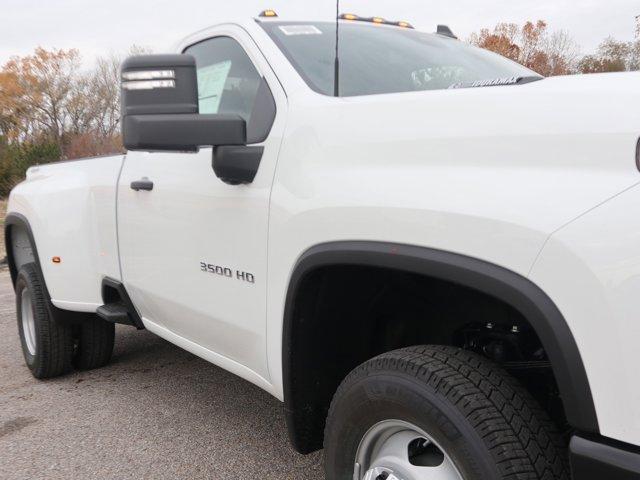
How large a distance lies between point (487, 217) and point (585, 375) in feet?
1.33

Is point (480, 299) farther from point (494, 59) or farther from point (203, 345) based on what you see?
point (494, 59)

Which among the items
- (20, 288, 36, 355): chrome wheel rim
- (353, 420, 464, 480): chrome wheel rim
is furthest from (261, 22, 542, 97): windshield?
(20, 288, 36, 355): chrome wheel rim

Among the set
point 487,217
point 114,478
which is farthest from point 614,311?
point 114,478

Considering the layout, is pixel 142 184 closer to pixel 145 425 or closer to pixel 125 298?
pixel 125 298

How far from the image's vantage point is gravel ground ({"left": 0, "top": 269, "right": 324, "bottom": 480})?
2986 mm

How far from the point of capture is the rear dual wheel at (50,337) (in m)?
4.07

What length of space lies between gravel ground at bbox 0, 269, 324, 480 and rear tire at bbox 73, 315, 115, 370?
0.09 meters

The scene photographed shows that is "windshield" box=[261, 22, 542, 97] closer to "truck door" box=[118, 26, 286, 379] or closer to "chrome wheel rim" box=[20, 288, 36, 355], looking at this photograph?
"truck door" box=[118, 26, 286, 379]

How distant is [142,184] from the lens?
2975 mm

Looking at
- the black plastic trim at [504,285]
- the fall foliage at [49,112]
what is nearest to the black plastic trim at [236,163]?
the black plastic trim at [504,285]

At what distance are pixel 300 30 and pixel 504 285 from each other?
1648mm

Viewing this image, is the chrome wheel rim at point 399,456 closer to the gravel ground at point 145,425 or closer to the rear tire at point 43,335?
the gravel ground at point 145,425

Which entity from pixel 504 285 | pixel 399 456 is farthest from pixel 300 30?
pixel 399 456

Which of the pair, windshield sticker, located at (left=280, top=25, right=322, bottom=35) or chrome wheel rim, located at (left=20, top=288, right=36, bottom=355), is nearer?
windshield sticker, located at (left=280, top=25, right=322, bottom=35)
